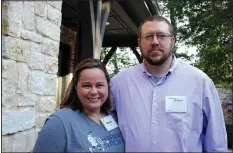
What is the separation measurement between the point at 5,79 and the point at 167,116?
3.66 ft

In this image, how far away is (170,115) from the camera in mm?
1845

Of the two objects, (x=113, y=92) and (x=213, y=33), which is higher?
(x=213, y=33)

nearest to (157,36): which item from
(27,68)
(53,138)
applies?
(53,138)

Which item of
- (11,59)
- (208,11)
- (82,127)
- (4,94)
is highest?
(208,11)

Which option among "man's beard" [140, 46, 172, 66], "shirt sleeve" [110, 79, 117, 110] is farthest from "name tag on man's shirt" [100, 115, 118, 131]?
"man's beard" [140, 46, 172, 66]

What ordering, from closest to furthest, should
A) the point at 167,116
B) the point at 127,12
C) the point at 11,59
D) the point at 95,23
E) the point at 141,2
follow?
1. the point at 167,116
2. the point at 11,59
3. the point at 95,23
4. the point at 141,2
5. the point at 127,12

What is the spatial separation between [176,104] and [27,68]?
1.18 meters

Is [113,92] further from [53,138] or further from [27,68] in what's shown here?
[27,68]

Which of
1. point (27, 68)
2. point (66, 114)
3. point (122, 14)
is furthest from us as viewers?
point (122, 14)

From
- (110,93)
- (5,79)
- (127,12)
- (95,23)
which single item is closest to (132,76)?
(110,93)

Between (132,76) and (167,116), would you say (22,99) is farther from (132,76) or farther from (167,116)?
(167,116)

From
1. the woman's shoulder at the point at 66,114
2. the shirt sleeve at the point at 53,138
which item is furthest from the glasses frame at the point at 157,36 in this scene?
the shirt sleeve at the point at 53,138

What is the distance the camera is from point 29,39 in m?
2.41

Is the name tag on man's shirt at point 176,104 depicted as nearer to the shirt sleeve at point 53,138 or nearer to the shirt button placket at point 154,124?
the shirt button placket at point 154,124
